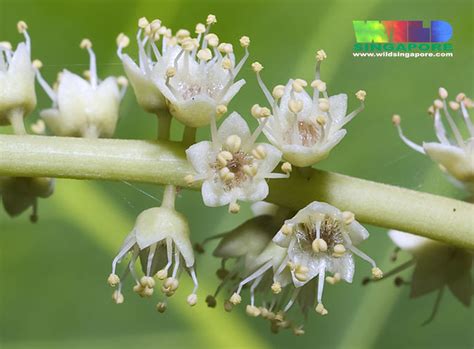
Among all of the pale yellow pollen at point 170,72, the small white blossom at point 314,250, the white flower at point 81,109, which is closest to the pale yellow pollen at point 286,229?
the small white blossom at point 314,250

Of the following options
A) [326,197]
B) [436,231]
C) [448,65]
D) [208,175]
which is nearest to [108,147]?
[208,175]

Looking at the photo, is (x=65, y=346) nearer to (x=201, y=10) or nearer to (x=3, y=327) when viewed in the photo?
(x=3, y=327)

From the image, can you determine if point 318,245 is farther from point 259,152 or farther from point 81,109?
point 81,109

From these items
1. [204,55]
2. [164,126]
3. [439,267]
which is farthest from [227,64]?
[439,267]

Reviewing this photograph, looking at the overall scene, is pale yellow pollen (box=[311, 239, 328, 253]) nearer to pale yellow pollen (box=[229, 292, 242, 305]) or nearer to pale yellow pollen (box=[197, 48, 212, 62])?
pale yellow pollen (box=[229, 292, 242, 305])

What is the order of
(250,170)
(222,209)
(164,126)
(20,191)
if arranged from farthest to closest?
(222,209) → (20,191) → (164,126) → (250,170)

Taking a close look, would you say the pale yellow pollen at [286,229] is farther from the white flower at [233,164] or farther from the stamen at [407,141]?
the stamen at [407,141]
